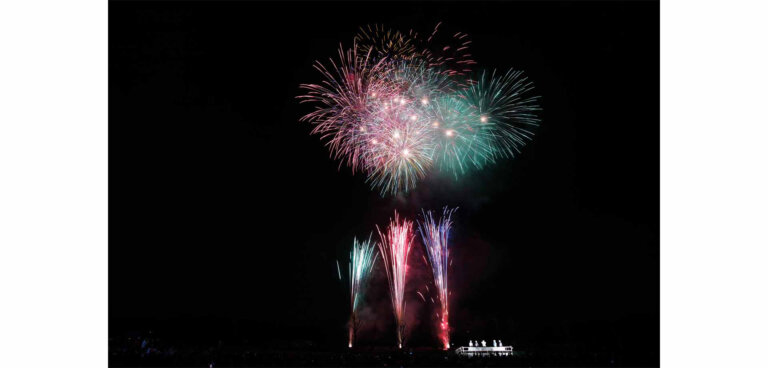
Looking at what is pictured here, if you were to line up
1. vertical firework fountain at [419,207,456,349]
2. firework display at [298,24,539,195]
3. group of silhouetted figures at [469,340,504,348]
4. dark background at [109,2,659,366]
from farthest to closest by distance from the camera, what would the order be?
dark background at [109,2,659,366] → vertical firework fountain at [419,207,456,349] → group of silhouetted figures at [469,340,504,348] → firework display at [298,24,539,195]

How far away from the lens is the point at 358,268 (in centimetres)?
1085

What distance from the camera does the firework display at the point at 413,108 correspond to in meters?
9.18

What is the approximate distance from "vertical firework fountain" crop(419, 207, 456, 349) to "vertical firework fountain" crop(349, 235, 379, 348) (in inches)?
58.4

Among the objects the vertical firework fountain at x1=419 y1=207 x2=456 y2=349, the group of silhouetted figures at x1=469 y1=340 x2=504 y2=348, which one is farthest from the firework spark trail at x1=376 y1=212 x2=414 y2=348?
the group of silhouetted figures at x1=469 y1=340 x2=504 y2=348

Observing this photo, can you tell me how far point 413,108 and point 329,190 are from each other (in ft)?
12.0

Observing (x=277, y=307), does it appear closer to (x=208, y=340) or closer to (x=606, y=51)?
(x=208, y=340)

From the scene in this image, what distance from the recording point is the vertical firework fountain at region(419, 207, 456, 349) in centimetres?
1023

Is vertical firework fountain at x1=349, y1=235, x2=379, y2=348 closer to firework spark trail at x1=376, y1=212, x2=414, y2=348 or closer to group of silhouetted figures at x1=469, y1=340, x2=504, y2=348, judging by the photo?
firework spark trail at x1=376, y1=212, x2=414, y2=348

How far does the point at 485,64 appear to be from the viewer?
10.3 meters

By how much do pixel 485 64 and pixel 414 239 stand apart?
5.06 meters

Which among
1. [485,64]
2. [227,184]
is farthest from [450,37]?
[227,184]

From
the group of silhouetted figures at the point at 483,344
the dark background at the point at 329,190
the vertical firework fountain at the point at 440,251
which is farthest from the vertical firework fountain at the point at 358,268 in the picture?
the group of silhouetted figures at the point at 483,344

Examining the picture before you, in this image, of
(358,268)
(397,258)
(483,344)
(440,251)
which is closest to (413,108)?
(440,251)

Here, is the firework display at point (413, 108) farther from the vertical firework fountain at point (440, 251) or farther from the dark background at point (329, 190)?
the vertical firework fountain at point (440, 251)
